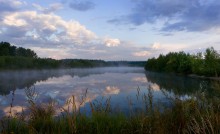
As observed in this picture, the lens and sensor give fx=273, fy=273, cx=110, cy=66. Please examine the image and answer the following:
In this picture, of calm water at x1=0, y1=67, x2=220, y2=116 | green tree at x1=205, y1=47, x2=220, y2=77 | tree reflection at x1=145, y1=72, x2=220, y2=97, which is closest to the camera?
tree reflection at x1=145, y1=72, x2=220, y2=97

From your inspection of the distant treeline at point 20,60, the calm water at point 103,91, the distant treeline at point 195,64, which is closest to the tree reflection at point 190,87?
the calm water at point 103,91

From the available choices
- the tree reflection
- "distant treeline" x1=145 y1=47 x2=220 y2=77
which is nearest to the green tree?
"distant treeline" x1=145 y1=47 x2=220 y2=77

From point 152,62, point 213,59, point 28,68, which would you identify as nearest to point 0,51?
point 28,68

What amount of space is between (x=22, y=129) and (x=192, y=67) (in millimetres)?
81002

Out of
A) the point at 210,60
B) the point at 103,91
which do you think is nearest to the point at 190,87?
the point at 103,91

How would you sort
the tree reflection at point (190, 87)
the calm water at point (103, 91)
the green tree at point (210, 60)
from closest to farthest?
the tree reflection at point (190, 87), the calm water at point (103, 91), the green tree at point (210, 60)

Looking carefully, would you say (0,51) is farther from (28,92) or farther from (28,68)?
(28,92)

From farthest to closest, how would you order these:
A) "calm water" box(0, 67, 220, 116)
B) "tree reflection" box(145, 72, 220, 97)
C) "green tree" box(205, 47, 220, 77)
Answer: "green tree" box(205, 47, 220, 77) < "calm water" box(0, 67, 220, 116) < "tree reflection" box(145, 72, 220, 97)

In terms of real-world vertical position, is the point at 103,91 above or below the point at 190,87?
above

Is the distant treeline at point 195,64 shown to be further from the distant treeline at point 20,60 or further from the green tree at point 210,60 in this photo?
the distant treeline at point 20,60

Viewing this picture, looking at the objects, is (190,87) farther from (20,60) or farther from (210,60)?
(20,60)

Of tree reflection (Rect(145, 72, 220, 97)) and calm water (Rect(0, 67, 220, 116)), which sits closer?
tree reflection (Rect(145, 72, 220, 97))

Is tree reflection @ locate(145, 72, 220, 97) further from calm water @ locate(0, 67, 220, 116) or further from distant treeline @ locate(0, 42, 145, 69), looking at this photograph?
distant treeline @ locate(0, 42, 145, 69)

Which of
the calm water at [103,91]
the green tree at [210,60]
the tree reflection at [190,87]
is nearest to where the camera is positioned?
the tree reflection at [190,87]
